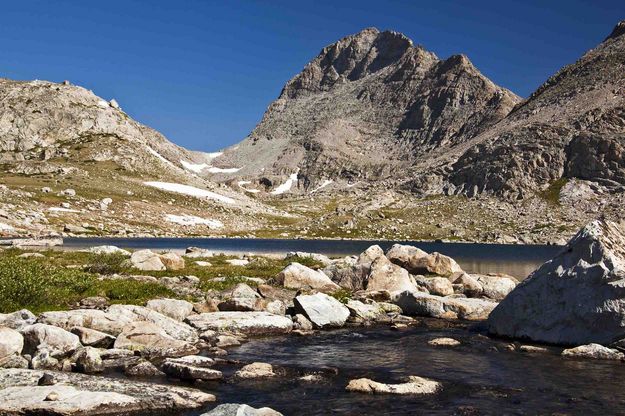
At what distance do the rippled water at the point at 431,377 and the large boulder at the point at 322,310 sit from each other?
1.90m

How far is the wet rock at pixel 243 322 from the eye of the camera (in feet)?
88.3

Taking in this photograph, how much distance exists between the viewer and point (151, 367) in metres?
19.3

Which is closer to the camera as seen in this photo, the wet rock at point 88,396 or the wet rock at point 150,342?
the wet rock at point 88,396

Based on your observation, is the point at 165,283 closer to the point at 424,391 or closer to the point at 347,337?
the point at 347,337

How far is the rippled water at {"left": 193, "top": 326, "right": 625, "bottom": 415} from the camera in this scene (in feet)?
53.6

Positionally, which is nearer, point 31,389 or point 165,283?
point 31,389

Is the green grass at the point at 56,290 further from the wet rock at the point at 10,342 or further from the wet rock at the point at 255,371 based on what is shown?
the wet rock at the point at 255,371

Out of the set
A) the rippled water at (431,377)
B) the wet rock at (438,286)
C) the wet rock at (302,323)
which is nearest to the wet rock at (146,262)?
the wet rock at (302,323)

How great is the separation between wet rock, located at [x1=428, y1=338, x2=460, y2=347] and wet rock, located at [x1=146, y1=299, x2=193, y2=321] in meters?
13.3

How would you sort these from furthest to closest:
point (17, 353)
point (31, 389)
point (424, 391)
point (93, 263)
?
1. point (93, 263)
2. point (17, 353)
3. point (424, 391)
4. point (31, 389)

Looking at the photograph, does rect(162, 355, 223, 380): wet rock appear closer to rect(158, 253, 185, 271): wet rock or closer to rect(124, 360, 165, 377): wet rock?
rect(124, 360, 165, 377): wet rock

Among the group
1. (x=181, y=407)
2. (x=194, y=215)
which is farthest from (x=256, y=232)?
(x=181, y=407)

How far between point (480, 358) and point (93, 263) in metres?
34.1

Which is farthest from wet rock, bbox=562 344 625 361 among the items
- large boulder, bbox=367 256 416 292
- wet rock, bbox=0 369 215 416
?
large boulder, bbox=367 256 416 292
